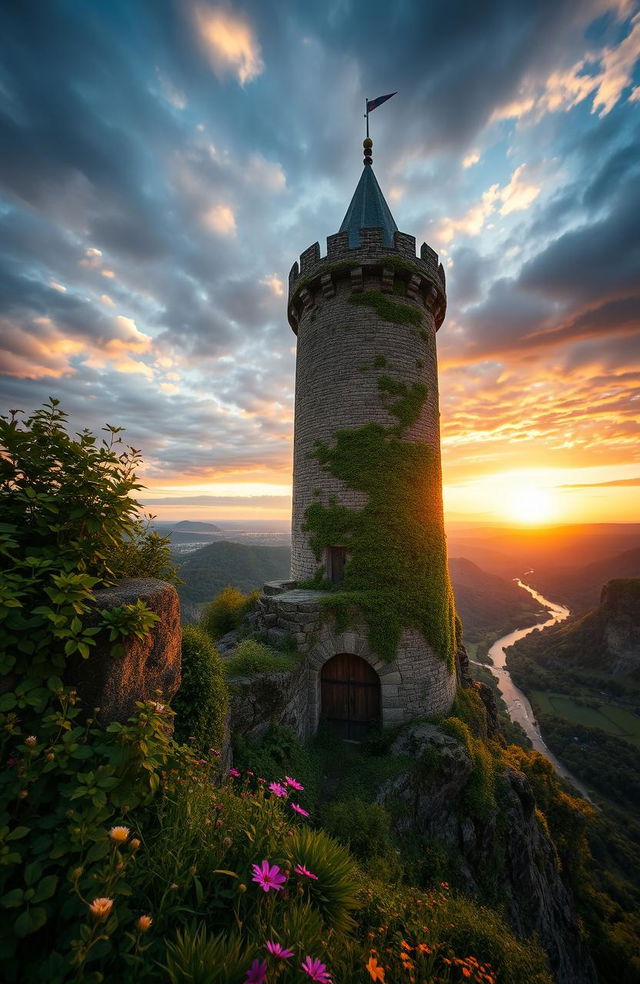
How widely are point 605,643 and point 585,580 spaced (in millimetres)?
87885

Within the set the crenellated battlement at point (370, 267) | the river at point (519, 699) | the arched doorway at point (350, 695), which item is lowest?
the river at point (519, 699)

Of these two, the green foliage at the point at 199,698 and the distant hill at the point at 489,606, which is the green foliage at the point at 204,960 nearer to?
the green foliage at the point at 199,698

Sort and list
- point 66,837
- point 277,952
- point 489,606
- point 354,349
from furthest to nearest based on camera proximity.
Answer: point 489,606, point 354,349, point 66,837, point 277,952

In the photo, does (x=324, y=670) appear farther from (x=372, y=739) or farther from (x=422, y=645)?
(x=422, y=645)

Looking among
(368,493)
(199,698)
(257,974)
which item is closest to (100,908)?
(257,974)

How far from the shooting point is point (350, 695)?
9.41 meters

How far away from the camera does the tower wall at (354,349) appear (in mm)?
10680

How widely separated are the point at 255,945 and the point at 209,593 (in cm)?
5731

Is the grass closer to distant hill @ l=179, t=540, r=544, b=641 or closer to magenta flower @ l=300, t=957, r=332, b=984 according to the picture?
distant hill @ l=179, t=540, r=544, b=641

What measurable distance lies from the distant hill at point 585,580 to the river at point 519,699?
30.4 m

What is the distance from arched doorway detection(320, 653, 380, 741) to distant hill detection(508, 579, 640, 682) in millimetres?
96374

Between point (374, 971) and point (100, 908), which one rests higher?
point (100, 908)

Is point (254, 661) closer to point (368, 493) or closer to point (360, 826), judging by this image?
point (360, 826)

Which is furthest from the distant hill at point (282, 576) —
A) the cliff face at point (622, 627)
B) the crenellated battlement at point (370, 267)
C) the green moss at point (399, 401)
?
the crenellated battlement at point (370, 267)
